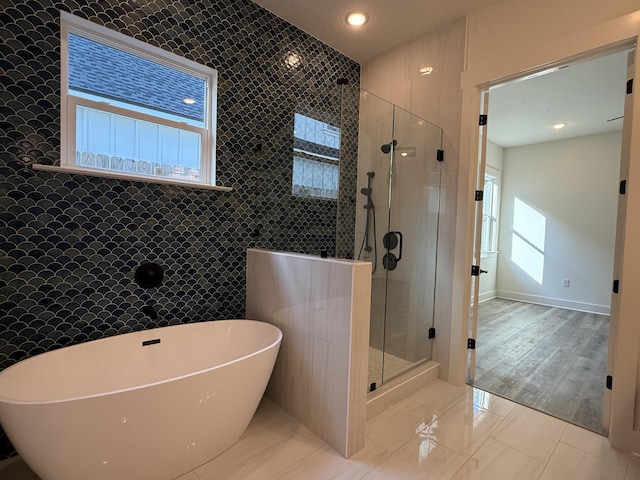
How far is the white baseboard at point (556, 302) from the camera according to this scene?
4.82 meters

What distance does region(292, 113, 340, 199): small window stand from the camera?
2.78 meters

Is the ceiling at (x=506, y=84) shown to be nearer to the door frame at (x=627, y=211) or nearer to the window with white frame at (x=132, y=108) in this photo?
the door frame at (x=627, y=211)

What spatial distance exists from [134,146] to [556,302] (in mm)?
6344

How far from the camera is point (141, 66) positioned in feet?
6.86

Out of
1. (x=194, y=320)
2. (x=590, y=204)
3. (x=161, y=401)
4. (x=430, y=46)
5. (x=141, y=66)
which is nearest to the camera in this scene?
(x=161, y=401)

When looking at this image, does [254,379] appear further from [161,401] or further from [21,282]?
[21,282]

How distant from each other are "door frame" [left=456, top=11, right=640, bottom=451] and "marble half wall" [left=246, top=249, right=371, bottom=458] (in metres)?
1.20

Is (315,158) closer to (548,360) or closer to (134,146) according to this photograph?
(134,146)

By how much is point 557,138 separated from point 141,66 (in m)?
6.02

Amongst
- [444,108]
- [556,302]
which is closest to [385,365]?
[444,108]

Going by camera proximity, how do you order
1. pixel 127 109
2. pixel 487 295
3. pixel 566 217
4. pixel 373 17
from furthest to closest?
pixel 487 295, pixel 566 217, pixel 373 17, pixel 127 109

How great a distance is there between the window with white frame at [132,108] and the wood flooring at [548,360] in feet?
9.67

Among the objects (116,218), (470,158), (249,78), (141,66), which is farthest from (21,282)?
(470,158)

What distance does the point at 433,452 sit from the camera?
1737mm
